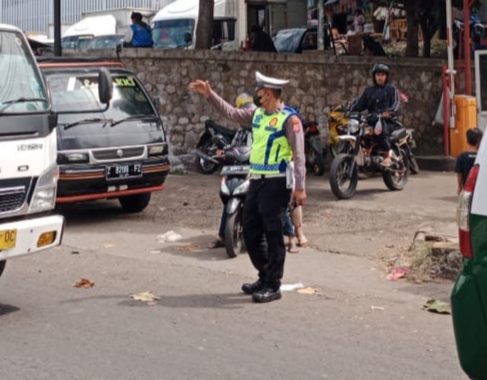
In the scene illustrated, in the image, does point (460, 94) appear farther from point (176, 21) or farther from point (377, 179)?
point (176, 21)

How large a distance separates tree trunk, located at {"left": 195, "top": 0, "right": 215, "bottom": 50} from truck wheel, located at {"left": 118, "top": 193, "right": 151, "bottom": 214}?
705cm

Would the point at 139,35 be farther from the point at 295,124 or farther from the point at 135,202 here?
the point at 295,124

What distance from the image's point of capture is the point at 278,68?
18.5m

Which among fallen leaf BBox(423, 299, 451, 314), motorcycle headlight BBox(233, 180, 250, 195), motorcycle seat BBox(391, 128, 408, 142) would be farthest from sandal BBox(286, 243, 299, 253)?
motorcycle seat BBox(391, 128, 408, 142)

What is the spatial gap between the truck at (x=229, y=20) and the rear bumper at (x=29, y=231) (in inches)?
Answer: 807

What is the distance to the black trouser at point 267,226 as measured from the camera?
787 centimetres

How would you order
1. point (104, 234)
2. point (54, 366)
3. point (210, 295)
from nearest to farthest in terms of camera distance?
point (54, 366) < point (210, 295) < point (104, 234)

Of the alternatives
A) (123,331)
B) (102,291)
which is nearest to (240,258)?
(102,291)

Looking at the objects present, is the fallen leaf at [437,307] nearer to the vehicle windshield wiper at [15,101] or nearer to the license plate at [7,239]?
the license plate at [7,239]

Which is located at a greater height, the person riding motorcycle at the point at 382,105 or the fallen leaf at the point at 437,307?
the person riding motorcycle at the point at 382,105

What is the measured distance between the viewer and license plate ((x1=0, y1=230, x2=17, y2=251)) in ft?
22.7

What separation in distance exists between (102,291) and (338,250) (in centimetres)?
297

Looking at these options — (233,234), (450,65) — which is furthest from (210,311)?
(450,65)

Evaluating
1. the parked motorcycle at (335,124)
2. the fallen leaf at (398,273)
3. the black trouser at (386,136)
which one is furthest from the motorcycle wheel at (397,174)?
the fallen leaf at (398,273)
